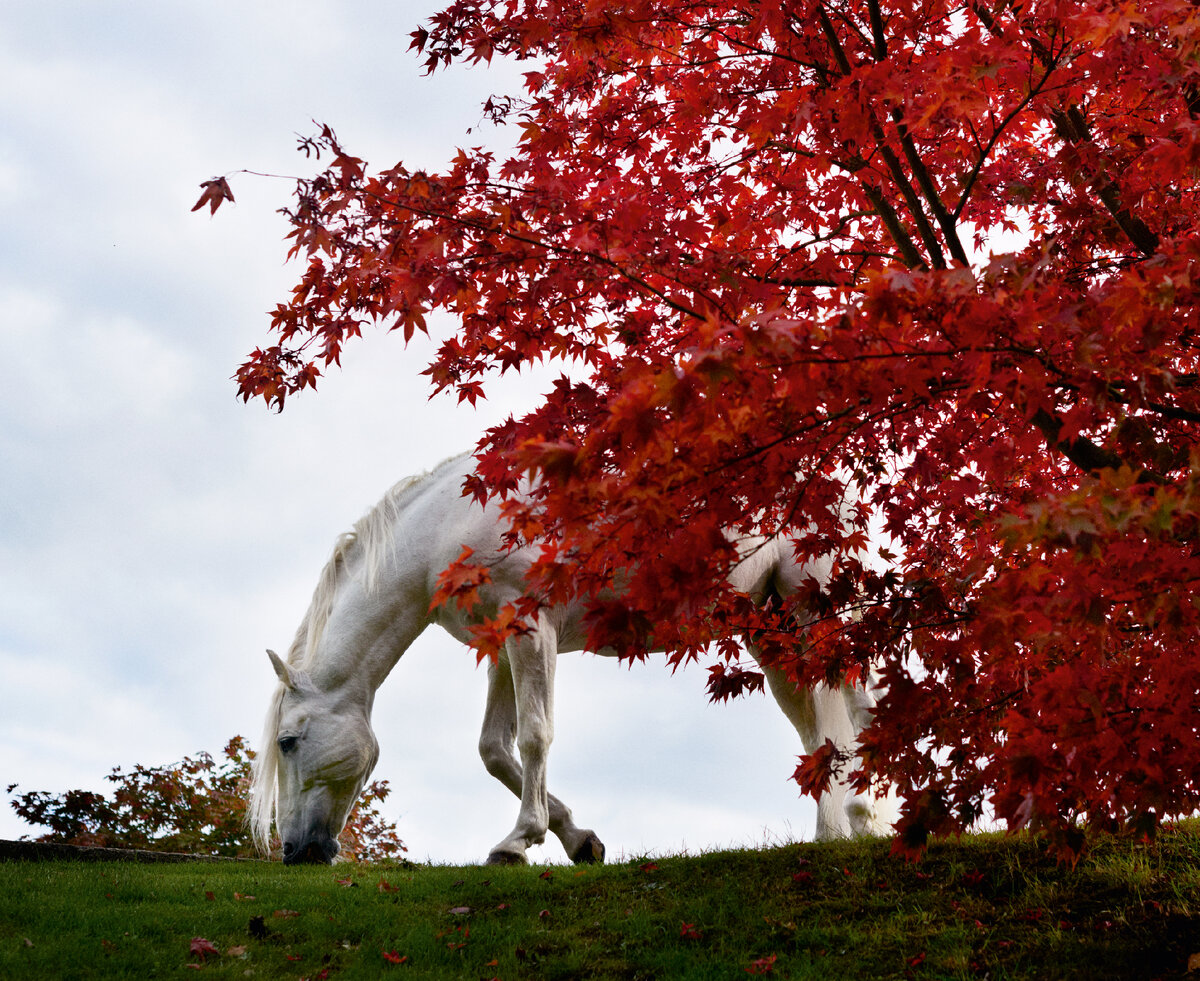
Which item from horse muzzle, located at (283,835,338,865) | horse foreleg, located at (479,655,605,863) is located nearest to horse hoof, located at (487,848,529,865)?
horse foreleg, located at (479,655,605,863)

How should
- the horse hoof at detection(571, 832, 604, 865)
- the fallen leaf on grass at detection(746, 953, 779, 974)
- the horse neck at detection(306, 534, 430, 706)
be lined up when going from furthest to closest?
the horse neck at detection(306, 534, 430, 706) → the horse hoof at detection(571, 832, 604, 865) → the fallen leaf on grass at detection(746, 953, 779, 974)

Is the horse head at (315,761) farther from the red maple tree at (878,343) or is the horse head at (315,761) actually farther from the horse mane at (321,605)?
the red maple tree at (878,343)

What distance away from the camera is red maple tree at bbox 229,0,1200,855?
3.27m

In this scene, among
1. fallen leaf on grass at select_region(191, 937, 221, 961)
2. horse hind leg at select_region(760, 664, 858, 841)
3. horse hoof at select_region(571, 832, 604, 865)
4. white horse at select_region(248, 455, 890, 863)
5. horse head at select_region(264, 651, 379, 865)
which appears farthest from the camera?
horse hind leg at select_region(760, 664, 858, 841)

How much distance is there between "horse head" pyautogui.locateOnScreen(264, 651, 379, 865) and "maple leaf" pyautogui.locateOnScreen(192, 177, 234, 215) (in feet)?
13.5

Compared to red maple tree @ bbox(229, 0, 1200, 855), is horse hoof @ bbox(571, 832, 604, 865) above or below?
below

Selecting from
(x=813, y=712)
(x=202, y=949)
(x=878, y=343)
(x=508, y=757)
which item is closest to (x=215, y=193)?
(x=878, y=343)

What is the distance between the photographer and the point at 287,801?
7402 millimetres

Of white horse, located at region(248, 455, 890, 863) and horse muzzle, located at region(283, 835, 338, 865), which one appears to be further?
horse muzzle, located at region(283, 835, 338, 865)

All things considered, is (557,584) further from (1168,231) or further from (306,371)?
(1168,231)

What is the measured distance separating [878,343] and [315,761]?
211 inches

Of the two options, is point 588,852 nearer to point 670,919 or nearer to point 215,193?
point 670,919

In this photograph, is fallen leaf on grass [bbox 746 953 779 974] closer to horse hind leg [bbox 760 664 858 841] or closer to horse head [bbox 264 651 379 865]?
horse hind leg [bbox 760 664 858 841]

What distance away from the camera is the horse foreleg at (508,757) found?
24.4ft
